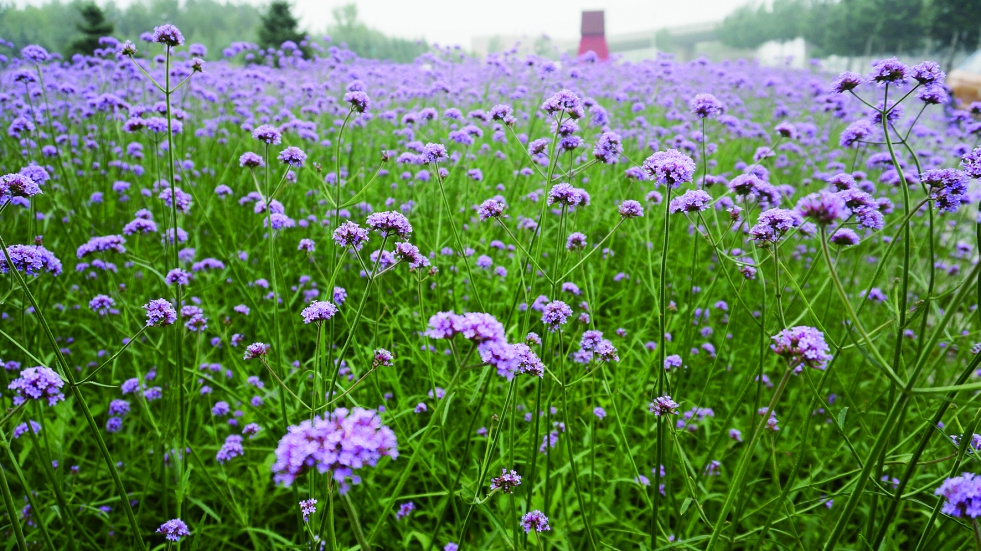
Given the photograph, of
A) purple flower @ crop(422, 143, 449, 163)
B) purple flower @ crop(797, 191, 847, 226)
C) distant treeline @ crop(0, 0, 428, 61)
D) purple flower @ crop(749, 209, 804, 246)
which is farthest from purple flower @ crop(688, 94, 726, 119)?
distant treeline @ crop(0, 0, 428, 61)

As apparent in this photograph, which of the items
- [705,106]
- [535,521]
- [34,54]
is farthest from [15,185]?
[34,54]

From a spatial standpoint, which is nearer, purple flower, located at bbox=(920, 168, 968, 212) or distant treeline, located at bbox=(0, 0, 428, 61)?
purple flower, located at bbox=(920, 168, 968, 212)

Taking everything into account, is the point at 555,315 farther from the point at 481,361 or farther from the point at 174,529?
the point at 174,529

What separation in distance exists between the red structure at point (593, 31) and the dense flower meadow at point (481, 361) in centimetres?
1929

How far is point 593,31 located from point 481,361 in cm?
2475

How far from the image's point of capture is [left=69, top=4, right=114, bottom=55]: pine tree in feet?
51.3

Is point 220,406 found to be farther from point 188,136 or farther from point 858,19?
point 858,19

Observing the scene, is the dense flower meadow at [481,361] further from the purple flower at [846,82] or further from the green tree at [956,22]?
the green tree at [956,22]

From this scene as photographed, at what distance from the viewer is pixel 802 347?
120 centimetres

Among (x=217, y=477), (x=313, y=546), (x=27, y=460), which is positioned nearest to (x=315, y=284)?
(x=217, y=477)

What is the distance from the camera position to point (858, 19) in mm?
37906

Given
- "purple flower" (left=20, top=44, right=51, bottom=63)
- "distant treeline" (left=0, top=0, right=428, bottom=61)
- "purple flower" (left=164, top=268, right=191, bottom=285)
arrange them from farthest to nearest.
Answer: "distant treeline" (left=0, top=0, right=428, bottom=61)
"purple flower" (left=20, top=44, right=51, bottom=63)
"purple flower" (left=164, top=268, right=191, bottom=285)

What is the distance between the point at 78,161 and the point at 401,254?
518 cm

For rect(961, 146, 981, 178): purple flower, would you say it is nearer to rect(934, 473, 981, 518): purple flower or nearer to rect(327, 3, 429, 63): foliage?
rect(934, 473, 981, 518): purple flower
